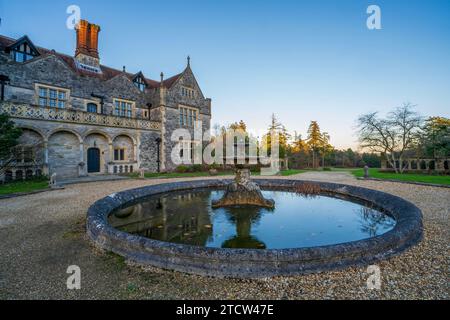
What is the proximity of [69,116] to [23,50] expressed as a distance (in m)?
6.60

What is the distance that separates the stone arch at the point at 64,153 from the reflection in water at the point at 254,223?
42.0 ft

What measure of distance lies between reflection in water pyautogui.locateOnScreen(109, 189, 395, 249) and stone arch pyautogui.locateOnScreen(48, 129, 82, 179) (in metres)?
12.8

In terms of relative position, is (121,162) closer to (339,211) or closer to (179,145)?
(179,145)

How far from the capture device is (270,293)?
2.84m

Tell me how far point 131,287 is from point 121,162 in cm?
1969

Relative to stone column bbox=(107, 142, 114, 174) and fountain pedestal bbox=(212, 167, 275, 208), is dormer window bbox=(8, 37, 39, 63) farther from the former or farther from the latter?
fountain pedestal bbox=(212, 167, 275, 208)

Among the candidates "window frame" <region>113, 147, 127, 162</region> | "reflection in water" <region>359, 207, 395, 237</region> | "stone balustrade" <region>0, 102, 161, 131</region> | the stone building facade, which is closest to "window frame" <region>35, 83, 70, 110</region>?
the stone building facade

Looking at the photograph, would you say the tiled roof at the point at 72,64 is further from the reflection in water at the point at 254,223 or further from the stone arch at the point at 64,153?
the reflection in water at the point at 254,223

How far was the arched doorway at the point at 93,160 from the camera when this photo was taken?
18531 millimetres

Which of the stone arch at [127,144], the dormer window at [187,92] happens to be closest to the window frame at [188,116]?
the dormer window at [187,92]

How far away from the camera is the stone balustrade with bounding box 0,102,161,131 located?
14.1 metres

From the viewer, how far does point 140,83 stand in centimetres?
2455
